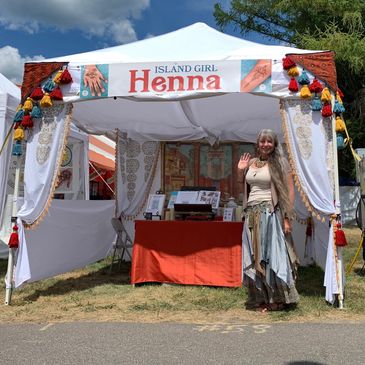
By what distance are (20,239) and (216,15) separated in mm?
15805

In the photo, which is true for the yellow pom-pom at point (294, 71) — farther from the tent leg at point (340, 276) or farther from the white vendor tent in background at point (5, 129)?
the white vendor tent in background at point (5, 129)

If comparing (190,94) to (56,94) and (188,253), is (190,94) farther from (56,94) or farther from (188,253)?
(188,253)

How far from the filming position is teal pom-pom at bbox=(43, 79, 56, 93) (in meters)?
5.41

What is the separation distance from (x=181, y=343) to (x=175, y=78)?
290cm

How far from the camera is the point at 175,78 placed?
527cm

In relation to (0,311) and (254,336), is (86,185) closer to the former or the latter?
(0,311)

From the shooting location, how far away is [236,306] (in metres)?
5.05

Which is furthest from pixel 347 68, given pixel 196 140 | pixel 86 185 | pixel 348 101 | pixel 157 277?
pixel 157 277

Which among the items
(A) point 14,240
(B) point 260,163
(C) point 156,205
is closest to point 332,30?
(C) point 156,205

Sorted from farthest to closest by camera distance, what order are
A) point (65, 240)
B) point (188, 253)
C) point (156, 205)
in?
point (156, 205)
point (65, 240)
point (188, 253)

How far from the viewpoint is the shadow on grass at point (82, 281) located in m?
5.92

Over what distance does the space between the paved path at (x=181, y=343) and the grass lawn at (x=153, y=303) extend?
1.03ft

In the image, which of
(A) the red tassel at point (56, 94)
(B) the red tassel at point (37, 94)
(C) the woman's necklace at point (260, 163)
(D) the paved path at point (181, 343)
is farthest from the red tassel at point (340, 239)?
(B) the red tassel at point (37, 94)

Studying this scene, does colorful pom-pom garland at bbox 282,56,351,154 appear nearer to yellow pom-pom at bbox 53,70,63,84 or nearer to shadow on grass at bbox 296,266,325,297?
shadow on grass at bbox 296,266,325,297
